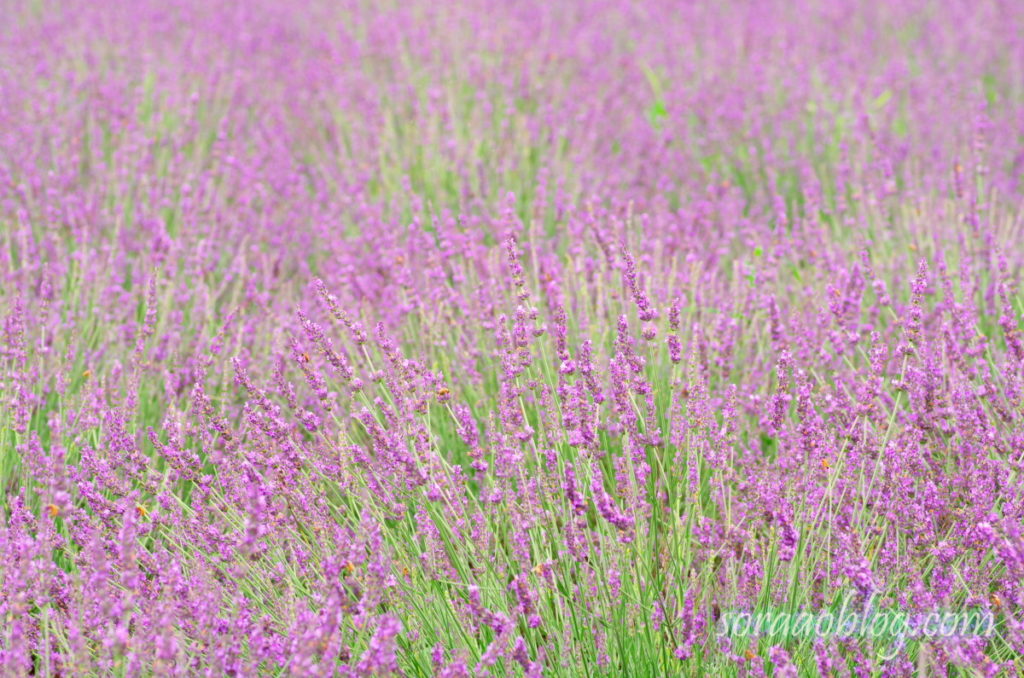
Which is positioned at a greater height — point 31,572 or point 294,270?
point 31,572

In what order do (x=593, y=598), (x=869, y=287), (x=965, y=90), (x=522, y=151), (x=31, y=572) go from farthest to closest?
(x=965, y=90)
(x=522, y=151)
(x=869, y=287)
(x=593, y=598)
(x=31, y=572)

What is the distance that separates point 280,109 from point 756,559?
3990mm

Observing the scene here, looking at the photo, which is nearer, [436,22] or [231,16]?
[436,22]

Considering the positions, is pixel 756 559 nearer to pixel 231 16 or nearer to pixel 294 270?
pixel 294 270

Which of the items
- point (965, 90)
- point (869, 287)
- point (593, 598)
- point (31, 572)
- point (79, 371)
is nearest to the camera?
point (31, 572)

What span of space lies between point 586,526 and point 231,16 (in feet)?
18.9

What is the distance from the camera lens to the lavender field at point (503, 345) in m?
1.78

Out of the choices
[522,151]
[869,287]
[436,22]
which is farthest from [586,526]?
[436,22]

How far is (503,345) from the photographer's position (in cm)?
205

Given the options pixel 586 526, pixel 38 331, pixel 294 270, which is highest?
pixel 586 526

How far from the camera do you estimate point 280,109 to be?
5.18m

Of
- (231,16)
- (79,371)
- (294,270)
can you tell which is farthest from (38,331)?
(231,16)

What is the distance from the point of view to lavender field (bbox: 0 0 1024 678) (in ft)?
5.84

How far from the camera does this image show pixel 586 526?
70.8 inches
